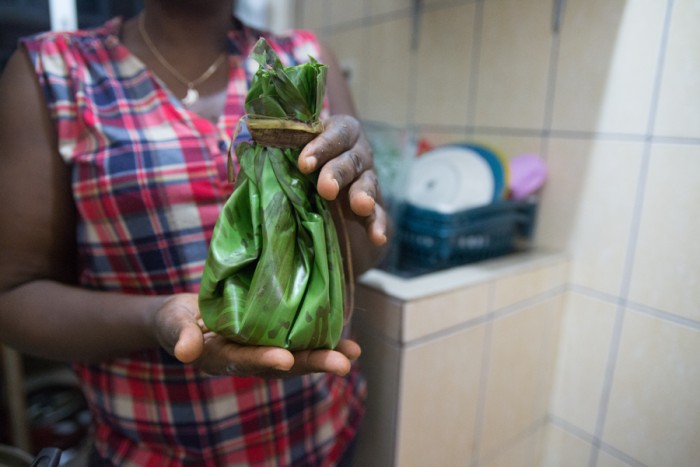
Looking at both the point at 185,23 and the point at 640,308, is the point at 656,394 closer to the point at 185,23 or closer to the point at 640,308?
the point at 640,308

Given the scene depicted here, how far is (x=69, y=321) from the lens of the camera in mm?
491

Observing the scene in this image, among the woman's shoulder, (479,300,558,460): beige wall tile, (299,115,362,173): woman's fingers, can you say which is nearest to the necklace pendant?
the woman's shoulder

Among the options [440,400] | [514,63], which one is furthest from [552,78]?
[440,400]

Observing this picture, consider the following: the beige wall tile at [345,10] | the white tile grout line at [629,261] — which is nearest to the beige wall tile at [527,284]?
the white tile grout line at [629,261]

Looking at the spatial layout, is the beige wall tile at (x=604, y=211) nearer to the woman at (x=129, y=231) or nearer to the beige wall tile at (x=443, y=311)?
the beige wall tile at (x=443, y=311)

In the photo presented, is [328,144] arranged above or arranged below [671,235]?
above

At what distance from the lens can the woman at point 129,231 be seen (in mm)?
483

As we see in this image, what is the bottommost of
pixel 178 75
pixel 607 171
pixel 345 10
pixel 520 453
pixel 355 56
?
pixel 520 453

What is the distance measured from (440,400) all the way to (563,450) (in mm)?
361

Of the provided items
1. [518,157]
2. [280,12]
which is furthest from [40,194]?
[280,12]

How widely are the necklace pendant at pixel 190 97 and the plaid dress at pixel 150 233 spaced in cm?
2

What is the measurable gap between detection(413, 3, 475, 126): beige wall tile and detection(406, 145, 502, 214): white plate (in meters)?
0.12

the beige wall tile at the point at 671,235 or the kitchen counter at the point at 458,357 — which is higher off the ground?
the beige wall tile at the point at 671,235

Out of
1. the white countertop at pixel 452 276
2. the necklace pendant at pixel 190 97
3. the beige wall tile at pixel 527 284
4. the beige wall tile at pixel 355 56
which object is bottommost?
the beige wall tile at pixel 527 284
